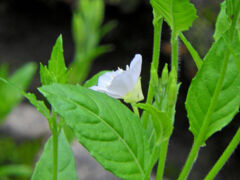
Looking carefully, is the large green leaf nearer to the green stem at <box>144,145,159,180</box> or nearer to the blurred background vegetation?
the green stem at <box>144,145,159,180</box>

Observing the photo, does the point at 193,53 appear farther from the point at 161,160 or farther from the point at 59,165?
the point at 59,165

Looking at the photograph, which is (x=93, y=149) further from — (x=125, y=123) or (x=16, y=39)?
(x=16, y=39)

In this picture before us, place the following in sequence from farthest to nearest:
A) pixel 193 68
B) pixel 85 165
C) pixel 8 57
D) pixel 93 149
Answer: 1. pixel 8 57
2. pixel 193 68
3. pixel 85 165
4. pixel 93 149

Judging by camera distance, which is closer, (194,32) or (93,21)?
(93,21)

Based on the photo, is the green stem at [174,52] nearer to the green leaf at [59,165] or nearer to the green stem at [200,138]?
the green stem at [200,138]

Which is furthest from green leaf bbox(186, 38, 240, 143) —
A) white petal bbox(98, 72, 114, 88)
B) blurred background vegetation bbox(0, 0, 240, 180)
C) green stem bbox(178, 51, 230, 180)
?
blurred background vegetation bbox(0, 0, 240, 180)

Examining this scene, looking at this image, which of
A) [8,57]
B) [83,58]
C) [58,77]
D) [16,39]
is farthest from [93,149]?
[16,39]

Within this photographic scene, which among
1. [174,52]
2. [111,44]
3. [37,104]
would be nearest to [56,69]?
[37,104]
